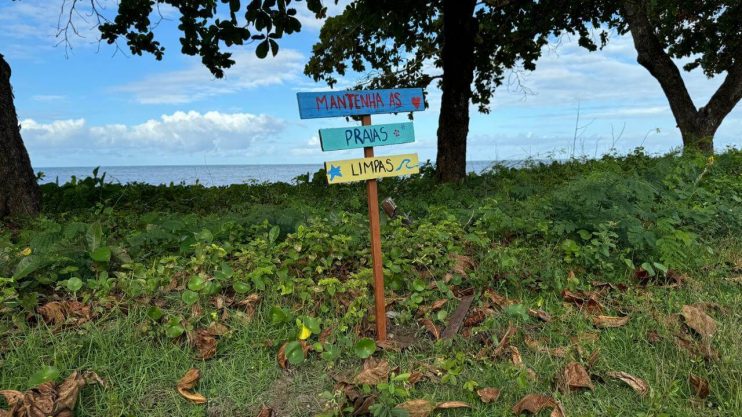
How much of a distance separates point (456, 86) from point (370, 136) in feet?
19.8

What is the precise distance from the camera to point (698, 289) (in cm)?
424

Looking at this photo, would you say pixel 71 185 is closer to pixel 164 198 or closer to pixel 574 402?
pixel 164 198

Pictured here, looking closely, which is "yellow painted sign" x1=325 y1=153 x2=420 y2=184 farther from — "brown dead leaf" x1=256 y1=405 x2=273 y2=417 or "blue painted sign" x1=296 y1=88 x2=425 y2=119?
"brown dead leaf" x1=256 y1=405 x2=273 y2=417

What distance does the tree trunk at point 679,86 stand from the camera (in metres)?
11.6

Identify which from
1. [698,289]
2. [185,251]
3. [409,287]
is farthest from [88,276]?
[698,289]

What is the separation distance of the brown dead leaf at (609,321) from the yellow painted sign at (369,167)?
1.69 m

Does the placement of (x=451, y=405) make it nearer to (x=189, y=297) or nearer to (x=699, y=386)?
(x=699, y=386)

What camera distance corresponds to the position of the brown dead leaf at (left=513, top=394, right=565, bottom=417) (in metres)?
2.83

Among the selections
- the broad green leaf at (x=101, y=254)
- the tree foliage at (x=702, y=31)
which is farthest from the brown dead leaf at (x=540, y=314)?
the tree foliage at (x=702, y=31)

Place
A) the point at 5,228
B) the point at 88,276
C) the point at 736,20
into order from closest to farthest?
1. the point at 88,276
2. the point at 5,228
3. the point at 736,20

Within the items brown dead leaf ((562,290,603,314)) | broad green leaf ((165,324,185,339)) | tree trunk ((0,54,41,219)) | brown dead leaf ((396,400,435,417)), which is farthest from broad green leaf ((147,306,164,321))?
tree trunk ((0,54,41,219))

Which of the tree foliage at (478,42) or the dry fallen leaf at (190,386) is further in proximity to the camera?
the tree foliage at (478,42)

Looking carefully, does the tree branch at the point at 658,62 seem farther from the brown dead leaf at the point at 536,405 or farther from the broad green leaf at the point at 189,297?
the broad green leaf at the point at 189,297

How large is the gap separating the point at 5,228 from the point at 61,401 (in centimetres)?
476
